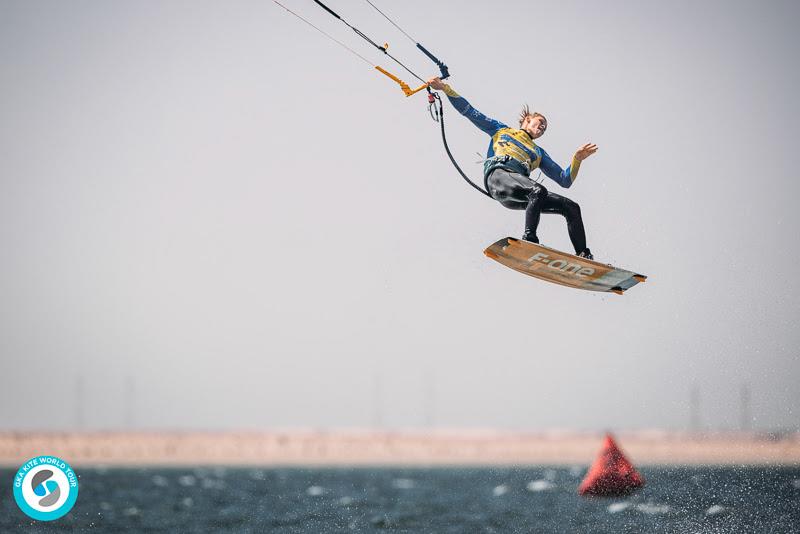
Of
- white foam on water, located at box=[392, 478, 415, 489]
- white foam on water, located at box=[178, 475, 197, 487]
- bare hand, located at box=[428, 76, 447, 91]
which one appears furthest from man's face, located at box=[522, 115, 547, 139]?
white foam on water, located at box=[178, 475, 197, 487]

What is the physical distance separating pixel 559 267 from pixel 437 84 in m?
3.33

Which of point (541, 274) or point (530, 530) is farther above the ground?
point (541, 274)

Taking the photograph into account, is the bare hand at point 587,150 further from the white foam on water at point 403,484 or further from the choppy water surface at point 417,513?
the white foam on water at point 403,484

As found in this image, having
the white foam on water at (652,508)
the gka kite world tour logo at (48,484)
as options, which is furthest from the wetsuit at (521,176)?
the white foam on water at (652,508)

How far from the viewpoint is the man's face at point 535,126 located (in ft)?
53.6

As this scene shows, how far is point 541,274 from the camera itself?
16.7 meters

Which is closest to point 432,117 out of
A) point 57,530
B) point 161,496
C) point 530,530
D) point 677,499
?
point 530,530

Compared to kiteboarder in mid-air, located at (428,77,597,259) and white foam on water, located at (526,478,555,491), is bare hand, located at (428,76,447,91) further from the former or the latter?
white foam on water, located at (526,478,555,491)

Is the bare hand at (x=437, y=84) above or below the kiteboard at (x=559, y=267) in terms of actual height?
above

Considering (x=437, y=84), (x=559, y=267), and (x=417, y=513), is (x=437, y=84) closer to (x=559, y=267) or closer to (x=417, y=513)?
(x=559, y=267)

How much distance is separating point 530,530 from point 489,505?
50.9 feet

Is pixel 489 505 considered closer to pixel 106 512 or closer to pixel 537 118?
pixel 106 512

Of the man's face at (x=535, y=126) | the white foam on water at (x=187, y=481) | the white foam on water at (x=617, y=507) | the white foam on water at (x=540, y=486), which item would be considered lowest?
the white foam on water at (x=187, y=481)

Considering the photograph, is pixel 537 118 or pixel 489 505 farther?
pixel 489 505
